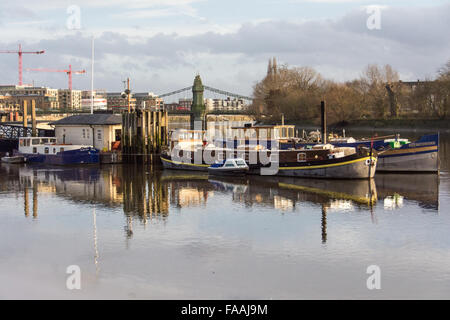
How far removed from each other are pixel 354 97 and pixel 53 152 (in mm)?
79693

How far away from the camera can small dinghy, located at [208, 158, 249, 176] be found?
42.9m

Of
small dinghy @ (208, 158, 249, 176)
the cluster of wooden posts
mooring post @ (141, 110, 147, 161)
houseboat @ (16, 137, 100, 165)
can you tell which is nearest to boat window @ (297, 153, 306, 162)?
small dinghy @ (208, 158, 249, 176)

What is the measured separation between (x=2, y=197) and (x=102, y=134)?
19369 mm

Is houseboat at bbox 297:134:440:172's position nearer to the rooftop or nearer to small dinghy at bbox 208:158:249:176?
small dinghy at bbox 208:158:249:176


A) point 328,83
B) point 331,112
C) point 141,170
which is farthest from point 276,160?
point 328,83

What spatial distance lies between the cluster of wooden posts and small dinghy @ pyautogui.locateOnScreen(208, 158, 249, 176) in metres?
10.5

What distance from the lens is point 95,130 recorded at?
181 feet

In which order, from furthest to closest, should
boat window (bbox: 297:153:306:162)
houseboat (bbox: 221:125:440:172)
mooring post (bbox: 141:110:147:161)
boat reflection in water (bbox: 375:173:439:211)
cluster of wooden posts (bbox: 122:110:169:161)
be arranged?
cluster of wooden posts (bbox: 122:110:169:161) → mooring post (bbox: 141:110:147:161) → houseboat (bbox: 221:125:440:172) → boat window (bbox: 297:153:306:162) → boat reflection in water (bbox: 375:173:439:211)

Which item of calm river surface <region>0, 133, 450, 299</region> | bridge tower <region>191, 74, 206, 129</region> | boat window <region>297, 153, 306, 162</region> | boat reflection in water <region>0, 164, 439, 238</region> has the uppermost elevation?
bridge tower <region>191, 74, 206, 129</region>

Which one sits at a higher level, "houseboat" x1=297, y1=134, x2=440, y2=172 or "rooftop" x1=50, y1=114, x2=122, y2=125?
"rooftop" x1=50, y1=114, x2=122, y2=125

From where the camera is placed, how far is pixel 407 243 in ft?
76.4

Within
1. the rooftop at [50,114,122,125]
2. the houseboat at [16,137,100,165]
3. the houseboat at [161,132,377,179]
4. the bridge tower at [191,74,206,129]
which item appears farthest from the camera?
the bridge tower at [191,74,206,129]

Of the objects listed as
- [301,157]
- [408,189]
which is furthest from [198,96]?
[408,189]
